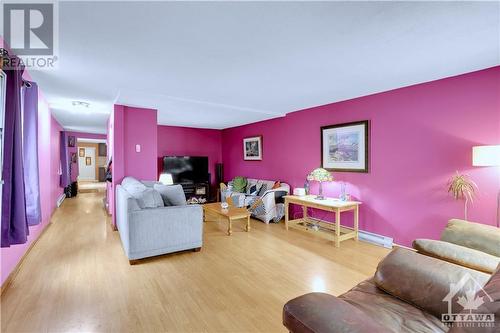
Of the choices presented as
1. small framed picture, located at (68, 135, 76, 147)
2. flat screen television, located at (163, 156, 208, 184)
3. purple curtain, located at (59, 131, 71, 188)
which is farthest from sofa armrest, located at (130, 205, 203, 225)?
small framed picture, located at (68, 135, 76, 147)

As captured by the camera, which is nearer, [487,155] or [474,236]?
[474,236]

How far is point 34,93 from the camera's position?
257 cm

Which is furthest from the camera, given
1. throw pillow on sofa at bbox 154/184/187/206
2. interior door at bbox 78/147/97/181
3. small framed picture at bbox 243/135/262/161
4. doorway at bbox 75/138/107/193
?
interior door at bbox 78/147/97/181

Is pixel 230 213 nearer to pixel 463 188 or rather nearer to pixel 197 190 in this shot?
pixel 197 190

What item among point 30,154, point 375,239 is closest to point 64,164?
point 30,154

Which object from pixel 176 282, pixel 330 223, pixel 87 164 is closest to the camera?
pixel 176 282

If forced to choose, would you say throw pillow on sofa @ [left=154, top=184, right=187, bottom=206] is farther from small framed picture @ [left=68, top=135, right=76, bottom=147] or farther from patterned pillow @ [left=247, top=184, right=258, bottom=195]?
small framed picture @ [left=68, top=135, right=76, bottom=147]

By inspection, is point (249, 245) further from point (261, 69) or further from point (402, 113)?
point (402, 113)

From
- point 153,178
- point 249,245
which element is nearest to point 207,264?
point 249,245

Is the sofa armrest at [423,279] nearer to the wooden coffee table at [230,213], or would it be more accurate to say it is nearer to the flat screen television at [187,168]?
the wooden coffee table at [230,213]

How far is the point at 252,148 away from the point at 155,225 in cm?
374

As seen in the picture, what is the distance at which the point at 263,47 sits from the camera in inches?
84.0

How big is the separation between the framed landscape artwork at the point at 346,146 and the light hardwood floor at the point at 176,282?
1.25 meters

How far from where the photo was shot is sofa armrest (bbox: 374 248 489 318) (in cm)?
129
